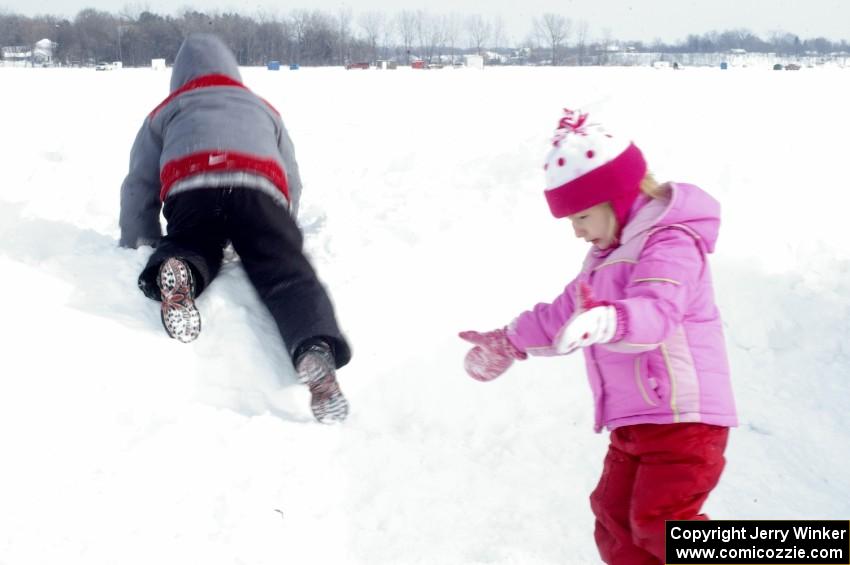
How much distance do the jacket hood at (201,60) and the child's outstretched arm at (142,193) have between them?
402mm

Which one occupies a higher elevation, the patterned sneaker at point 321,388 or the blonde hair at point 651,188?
the blonde hair at point 651,188

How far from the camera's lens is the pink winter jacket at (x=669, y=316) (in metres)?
1.89

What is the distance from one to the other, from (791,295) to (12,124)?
7.79 m

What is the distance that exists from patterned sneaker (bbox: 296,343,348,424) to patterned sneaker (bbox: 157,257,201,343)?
492 millimetres

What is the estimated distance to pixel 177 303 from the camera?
10.5 feet

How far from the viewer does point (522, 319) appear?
231 cm

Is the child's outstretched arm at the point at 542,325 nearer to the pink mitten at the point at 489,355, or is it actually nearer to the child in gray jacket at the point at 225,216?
the pink mitten at the point at 489,355

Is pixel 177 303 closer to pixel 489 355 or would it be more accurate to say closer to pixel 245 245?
pixel 245 245

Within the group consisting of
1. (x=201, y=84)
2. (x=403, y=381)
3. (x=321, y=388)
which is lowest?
(x=403, y=381)

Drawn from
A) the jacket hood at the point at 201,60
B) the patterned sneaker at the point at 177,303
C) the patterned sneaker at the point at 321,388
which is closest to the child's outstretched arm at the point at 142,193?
the jacket hood at the point at 201,60

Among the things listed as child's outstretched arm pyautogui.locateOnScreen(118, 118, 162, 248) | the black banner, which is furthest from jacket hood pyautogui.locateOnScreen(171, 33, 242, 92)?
the black banner

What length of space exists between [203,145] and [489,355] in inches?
75.5

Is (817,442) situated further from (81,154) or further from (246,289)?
(81,154)

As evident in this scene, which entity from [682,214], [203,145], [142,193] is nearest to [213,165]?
[203,145]
